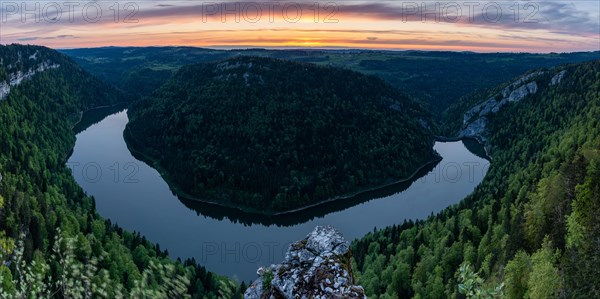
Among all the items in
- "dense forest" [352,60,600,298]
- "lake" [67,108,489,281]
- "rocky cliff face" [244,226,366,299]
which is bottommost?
"lake" [67,108,489,281]

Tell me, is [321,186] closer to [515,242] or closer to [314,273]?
[515,242]

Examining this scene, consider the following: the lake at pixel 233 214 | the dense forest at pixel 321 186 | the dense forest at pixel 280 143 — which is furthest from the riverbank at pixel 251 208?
the dense forest at pixel 321 186

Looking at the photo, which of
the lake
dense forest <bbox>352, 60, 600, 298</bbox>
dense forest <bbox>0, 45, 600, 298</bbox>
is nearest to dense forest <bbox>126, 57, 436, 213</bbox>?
dense forest <bbox>0, 45, 600, 298</bbox>

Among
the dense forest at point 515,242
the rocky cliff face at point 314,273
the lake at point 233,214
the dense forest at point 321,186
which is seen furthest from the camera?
the lake at point 233,214

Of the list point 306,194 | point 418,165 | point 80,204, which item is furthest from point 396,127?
point 80,204

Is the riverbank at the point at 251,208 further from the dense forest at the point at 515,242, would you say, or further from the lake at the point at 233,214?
the dense forest at the point at 515,242

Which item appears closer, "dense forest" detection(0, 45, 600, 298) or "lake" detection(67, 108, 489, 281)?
"dense forest" detection(0, 45, 600, 298)

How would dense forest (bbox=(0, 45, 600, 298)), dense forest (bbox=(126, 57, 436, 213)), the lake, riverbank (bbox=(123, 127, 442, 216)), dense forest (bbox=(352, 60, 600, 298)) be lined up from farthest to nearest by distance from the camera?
A: dense forest (bbox=(126, 57, 436, 213)) → riverbank (bbox=(123, 127, 442, 216)) → the lake → dense forest (bbox=(352, 60, 600, 298)) → dense forest (bbox=(0, 45, 600, 298))

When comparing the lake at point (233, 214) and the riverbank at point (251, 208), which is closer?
the lake at point (233, 214)

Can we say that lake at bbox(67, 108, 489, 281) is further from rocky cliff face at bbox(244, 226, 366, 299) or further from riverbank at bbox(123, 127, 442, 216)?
rocky cliff face at bbox(244, 226, 366, 299)
